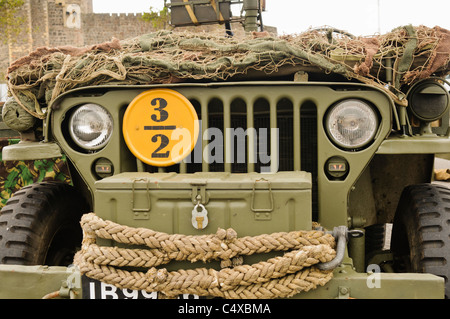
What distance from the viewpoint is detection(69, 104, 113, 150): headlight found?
293 centimetres

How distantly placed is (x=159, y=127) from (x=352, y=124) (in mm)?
1006

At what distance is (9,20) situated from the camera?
93.2ft

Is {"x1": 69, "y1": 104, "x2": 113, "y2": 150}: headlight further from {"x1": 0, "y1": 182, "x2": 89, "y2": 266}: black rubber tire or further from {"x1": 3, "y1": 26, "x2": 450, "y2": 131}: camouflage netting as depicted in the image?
{"x1": 0, "y1": 182, "x2": 89, "y2": 266}: black rubber tire

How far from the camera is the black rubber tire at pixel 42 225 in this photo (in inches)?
114

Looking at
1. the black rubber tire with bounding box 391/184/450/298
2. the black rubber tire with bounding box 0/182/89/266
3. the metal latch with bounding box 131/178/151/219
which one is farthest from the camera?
the black rubber tire with bounding box 0/182/89/266

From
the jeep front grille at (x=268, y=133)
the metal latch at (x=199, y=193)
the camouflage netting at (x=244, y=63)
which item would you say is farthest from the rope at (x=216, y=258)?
the camouflage netting at (x=244, y=63)

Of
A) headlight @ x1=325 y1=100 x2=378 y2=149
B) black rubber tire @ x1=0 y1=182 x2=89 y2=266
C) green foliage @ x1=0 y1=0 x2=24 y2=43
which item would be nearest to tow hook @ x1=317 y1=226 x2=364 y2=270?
headlight @ x1=325 y1=100 x2=378 y2=149

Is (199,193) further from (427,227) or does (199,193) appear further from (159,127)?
(427,227)

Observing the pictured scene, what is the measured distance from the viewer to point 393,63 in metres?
2.92

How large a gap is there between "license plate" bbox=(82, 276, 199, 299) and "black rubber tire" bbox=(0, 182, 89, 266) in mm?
663

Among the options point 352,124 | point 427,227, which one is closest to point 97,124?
point 352,124

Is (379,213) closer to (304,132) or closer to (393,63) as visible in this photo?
(304,132)

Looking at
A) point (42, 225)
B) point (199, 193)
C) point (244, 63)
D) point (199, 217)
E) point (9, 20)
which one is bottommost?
point (42, 225)

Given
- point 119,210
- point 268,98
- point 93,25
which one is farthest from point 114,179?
point 93,25
